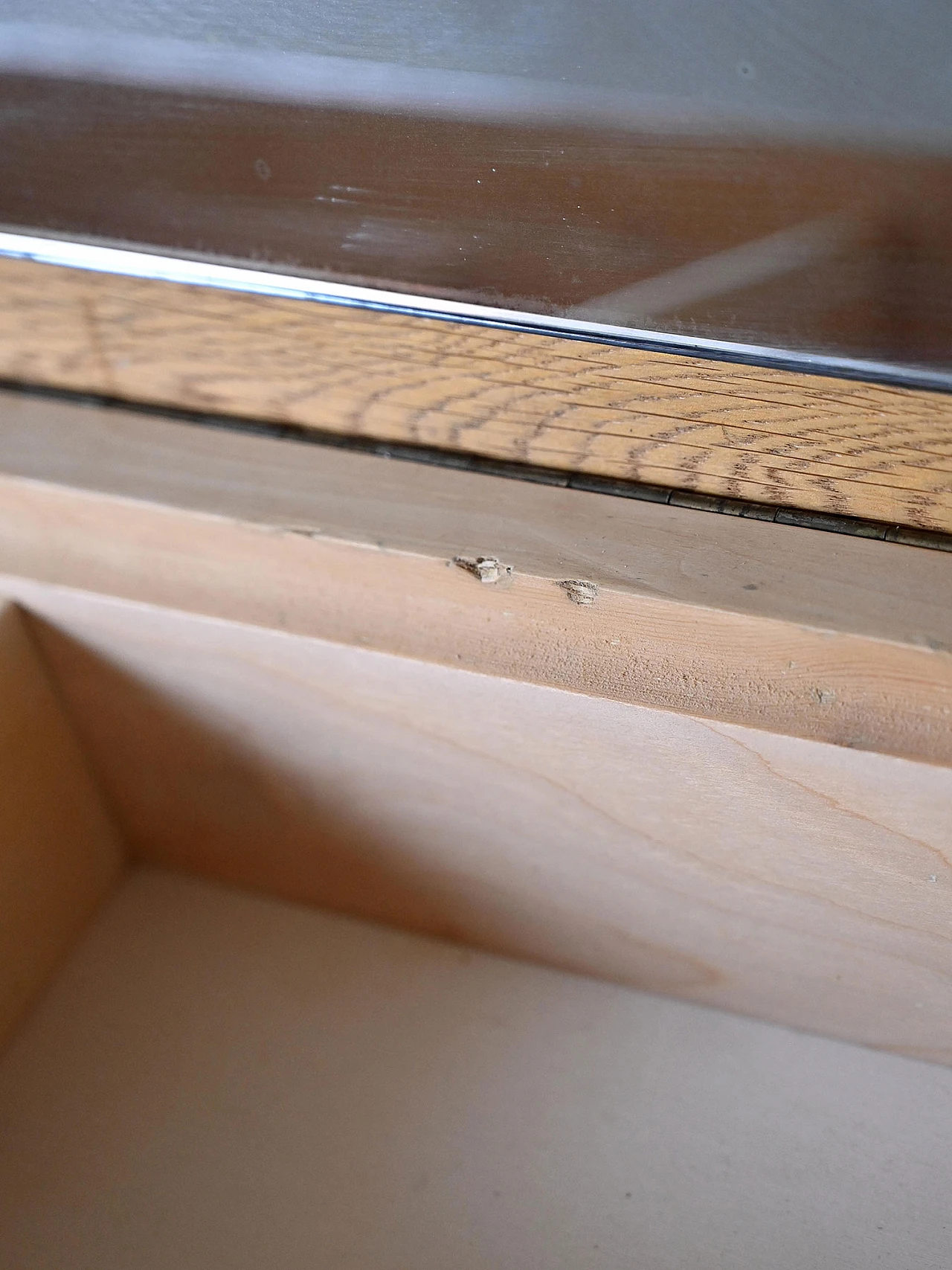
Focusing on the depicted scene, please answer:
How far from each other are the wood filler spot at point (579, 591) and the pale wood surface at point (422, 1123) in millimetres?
251

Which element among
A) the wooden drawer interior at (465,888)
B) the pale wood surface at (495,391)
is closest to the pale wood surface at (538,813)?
the wooden drawer interior at (465,888)

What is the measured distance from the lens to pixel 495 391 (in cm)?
48

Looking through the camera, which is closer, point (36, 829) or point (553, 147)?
point (553, 147)

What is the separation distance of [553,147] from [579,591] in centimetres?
18

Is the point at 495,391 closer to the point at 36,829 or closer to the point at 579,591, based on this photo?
the point at 579,591

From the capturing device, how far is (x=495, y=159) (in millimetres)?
429

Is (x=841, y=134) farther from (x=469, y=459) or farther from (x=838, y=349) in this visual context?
(x=469, y=459)

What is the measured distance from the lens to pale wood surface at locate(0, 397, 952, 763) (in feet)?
1.37

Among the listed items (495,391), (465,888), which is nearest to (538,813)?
(465,888)

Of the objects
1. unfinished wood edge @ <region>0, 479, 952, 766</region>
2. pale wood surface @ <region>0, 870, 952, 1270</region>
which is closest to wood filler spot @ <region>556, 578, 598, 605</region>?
unfinished wood edge @ <region>0, 479, 952, 766</region>

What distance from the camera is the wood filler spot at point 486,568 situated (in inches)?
17.7

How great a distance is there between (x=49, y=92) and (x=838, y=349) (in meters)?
0.36

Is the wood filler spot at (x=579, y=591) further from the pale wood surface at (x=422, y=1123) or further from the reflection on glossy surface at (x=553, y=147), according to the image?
the pale wood surface at (x=422, y=1123)

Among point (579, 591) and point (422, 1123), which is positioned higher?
point (579, 591)
